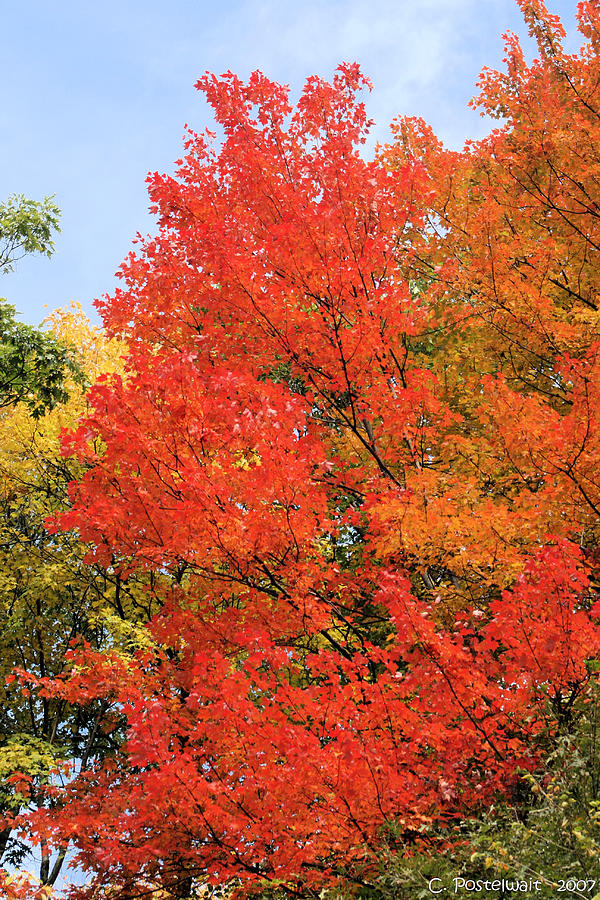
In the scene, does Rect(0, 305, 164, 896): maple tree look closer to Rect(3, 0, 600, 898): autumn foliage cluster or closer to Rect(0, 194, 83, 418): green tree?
Rect(0, 194, 83, 418): green tree

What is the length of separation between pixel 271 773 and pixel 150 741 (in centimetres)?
110

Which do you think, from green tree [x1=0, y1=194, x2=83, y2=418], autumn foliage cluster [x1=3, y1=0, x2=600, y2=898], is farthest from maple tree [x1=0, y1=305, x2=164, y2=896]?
autumn foliage cluster [x1=3, y1=0, x2=600, y2=898]

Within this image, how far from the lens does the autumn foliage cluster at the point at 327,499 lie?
19.9 ft

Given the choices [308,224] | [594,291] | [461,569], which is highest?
[594,291]

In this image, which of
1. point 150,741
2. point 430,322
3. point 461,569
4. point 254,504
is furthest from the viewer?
point 430,322

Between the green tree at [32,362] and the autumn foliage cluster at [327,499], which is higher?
the green tree at [32,362]

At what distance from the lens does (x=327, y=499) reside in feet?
29.1

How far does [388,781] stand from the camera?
588 centimetres

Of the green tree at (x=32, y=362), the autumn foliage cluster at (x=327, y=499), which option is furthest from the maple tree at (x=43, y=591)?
the autumn foliage cluster at (x=327, y=499)

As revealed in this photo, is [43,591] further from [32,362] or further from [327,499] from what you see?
[327,499]

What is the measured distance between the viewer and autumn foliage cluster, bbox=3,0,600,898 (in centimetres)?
607

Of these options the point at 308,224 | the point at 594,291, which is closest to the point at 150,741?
the point at 308,224

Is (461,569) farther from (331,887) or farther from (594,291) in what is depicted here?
(594,291)

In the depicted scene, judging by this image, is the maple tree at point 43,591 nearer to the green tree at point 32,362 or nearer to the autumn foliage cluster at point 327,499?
the green tree at point 32,362
